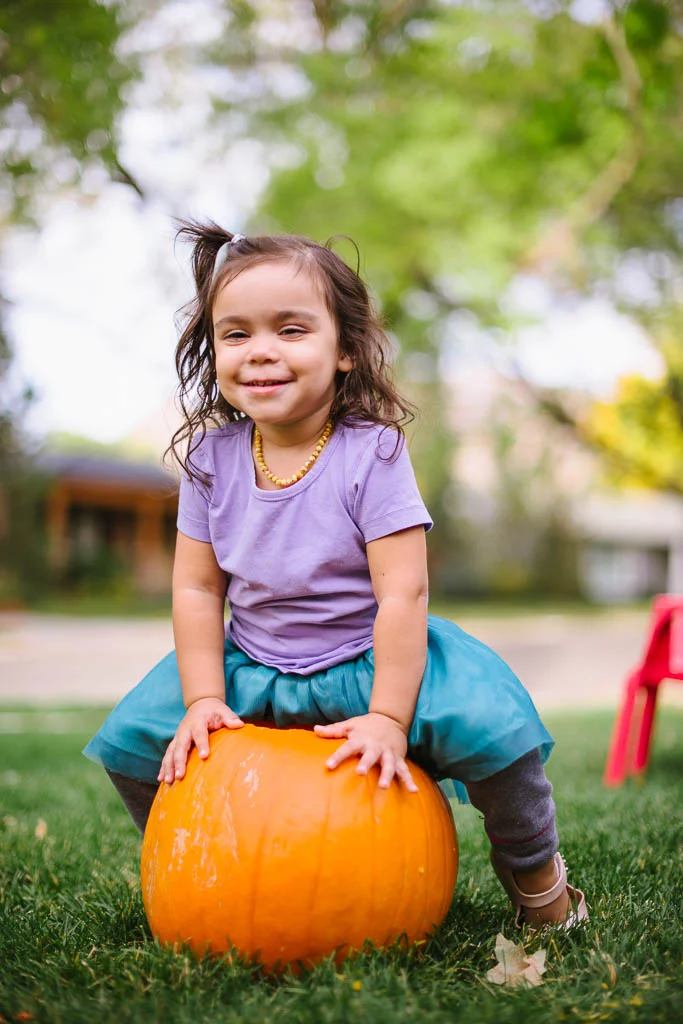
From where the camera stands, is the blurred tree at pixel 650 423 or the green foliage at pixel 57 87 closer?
the green foliage at pixel 57 87

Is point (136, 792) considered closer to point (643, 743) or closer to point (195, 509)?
point (195, 509)

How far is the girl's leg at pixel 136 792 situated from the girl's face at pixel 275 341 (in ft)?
3.20

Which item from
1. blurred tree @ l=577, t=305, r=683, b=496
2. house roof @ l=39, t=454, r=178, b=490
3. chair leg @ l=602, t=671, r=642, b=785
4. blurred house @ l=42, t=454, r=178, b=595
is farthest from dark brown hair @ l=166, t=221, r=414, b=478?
house roof @ l=39, t=454, r=178, b=490

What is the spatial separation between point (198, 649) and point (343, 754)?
0.52m

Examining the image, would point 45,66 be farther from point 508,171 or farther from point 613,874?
point 613,874

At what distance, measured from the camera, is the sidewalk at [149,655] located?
11711mm

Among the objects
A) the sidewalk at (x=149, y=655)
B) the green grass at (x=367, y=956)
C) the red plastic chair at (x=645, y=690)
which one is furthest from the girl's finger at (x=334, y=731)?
the sidewalk at (x=149, y=655)

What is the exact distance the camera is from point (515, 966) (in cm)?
203

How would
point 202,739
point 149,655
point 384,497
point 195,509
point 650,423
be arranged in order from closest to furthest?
1. point 202,739
2. point 384,497
3. point 195,509
4. point 149,655
5. point 650,423

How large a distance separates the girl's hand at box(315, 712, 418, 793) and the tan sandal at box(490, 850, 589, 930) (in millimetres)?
435

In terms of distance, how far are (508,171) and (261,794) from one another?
11540 mm

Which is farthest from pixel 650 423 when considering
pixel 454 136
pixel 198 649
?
pixel 198 649

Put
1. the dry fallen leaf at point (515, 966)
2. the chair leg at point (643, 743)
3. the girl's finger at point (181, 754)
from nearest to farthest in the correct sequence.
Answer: the dry fallen leaf at point (515, 966)
the girl's finger at point (181, 754)
the chair leg at point (643, 743)

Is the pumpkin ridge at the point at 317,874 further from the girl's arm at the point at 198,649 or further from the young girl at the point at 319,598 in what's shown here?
the girl's arm at the point at 198,649
